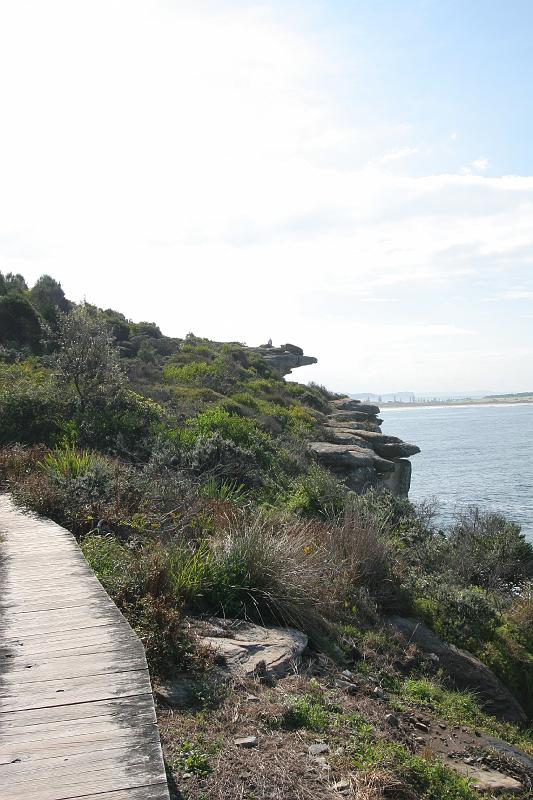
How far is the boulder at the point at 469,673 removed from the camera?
8.09 meters

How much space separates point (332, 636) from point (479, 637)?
11.1 feet

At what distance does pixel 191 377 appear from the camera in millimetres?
26219

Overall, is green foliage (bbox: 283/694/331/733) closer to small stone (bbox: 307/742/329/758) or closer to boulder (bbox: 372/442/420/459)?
small stone (bbox: 307/742/329/758)

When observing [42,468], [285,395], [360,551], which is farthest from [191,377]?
[360,551]

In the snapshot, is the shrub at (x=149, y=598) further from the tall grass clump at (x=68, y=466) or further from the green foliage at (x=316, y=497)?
the green foliage at (x=316, y=497)

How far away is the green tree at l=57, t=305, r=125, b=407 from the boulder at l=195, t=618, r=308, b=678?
11.1 m

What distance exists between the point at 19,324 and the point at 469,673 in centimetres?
2131

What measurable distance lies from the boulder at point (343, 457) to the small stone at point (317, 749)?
48.1 ft

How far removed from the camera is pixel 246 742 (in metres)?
4.12

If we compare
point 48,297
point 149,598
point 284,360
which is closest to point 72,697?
point 149,598

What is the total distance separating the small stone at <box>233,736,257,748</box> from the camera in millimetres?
4105

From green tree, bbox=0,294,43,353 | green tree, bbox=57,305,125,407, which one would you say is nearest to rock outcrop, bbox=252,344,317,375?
green tree, bbox=0,294,43,353

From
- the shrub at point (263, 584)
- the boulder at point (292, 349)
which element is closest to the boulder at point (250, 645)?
the shrub at point (263, 584)

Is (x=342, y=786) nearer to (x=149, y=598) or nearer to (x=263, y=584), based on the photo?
(x=149, y=598)
